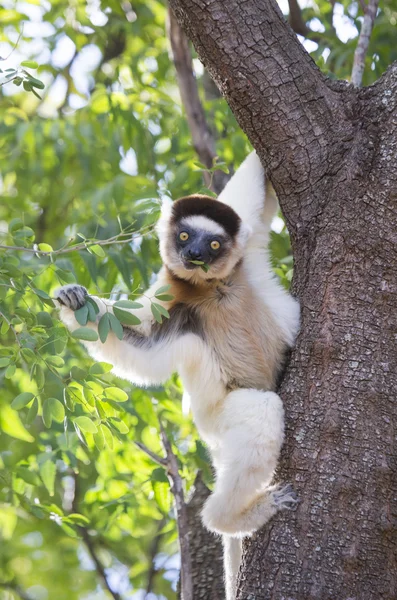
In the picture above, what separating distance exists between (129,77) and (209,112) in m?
1.24

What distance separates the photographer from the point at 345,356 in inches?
129

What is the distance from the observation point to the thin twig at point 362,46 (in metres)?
4.63

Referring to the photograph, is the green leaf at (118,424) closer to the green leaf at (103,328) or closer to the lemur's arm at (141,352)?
the green leaf at (103,328)

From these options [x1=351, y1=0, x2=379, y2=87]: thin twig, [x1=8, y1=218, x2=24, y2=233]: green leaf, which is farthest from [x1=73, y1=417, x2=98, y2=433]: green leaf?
[x1=351, y1=0, x2=379, y2=87]: thin twig

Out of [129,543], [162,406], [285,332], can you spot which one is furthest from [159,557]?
[285,332]

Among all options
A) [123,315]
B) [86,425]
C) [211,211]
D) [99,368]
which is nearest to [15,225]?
[123,315]

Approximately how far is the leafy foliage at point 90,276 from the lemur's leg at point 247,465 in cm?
63

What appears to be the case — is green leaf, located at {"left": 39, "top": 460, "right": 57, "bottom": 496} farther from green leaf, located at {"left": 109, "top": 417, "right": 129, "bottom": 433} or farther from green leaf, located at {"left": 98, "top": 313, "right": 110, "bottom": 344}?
green leaf, located at {"left": 98, "top": 313, "right": 110, "bottom": 344}

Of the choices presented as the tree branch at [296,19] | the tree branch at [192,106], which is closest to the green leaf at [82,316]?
the tree branch at [192,106]

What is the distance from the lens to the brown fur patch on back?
461cm

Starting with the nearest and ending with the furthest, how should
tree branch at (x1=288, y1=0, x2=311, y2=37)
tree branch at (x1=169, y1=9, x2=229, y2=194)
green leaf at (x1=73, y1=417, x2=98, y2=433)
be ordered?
green leaf at (x1=73, y1=417, x2=98, y2=433) < tree branch at (x1=288, y1=0, x2=311, y2=37) < tree branch at (x1=169, y1=9, x2=229, y2=194)

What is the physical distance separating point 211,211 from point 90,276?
1113 mm

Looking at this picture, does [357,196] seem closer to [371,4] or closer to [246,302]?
[246,302]

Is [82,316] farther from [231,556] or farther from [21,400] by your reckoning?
[231,556]
